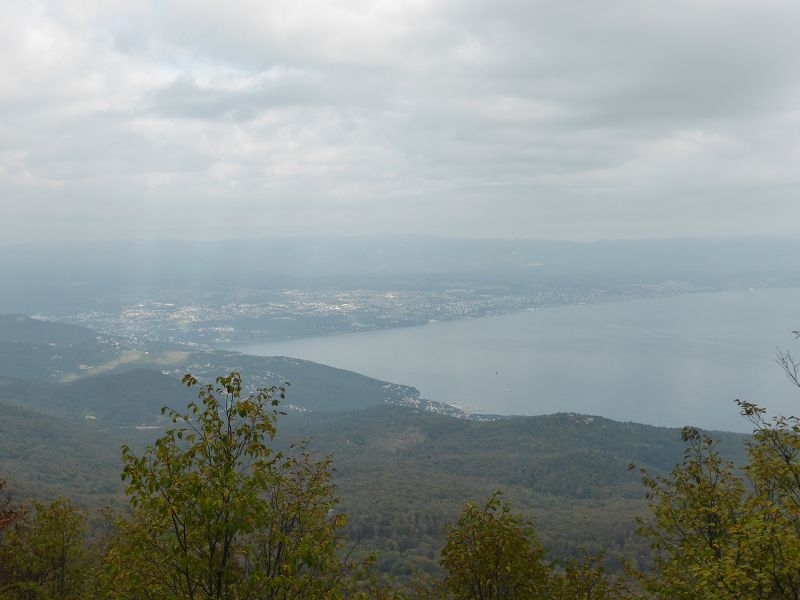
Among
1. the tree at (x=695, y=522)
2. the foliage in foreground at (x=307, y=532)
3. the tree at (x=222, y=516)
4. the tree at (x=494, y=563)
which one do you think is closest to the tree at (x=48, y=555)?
the foliage in foreground at (x=307, y=532)

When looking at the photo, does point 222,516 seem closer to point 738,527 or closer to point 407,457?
point 738,527

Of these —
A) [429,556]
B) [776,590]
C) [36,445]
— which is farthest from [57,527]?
[36,445]

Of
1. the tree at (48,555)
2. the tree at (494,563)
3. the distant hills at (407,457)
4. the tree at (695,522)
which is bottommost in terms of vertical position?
the distant hills at (407,457)

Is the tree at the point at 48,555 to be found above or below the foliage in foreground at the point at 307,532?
below

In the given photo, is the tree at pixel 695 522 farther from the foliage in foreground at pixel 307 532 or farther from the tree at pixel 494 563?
the tree at pixel 494 563

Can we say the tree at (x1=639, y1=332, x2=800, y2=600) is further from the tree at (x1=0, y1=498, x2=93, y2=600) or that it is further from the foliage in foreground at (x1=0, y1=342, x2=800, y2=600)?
the tree at (x1=0, y1=498, x2=93, y2=600)

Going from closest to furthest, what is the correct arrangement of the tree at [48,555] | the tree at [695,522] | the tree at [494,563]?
the tree at [695,522] → the tree at [494,563] → the tree at [48,555]

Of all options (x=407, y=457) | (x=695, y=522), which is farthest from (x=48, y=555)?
(x=407, y=457)

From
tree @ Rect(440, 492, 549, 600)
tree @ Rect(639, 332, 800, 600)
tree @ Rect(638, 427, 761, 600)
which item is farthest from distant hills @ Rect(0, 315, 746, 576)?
tree @ Rect(639, 332, 800, 600)
